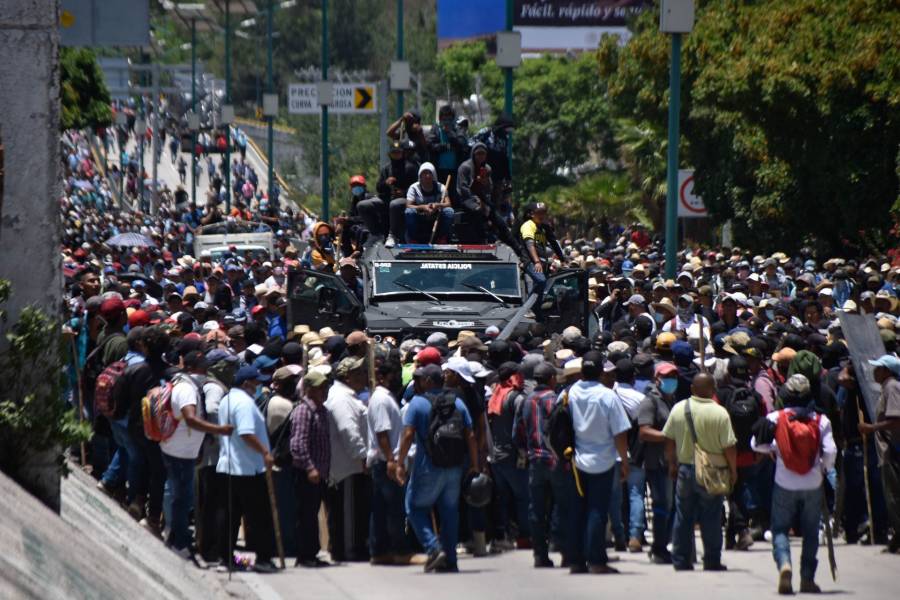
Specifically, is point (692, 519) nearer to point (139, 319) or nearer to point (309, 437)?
point (309, 437)

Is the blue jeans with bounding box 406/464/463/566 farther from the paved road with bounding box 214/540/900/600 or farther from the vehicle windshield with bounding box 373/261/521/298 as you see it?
the vehicle windshield with bounding box 373/261/521/298

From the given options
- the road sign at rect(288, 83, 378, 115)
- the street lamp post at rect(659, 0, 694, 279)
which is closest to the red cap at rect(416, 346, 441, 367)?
the street lamp post at rect(659, 0, 694, 279)

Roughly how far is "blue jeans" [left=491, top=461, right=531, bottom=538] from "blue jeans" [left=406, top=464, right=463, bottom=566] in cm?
92

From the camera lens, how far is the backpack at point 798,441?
12.0m

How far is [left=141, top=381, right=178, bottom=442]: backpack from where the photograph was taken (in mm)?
12703

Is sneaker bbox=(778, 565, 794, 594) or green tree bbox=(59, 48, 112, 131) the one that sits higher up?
green tree bbox=(59, 48, 112, 131)

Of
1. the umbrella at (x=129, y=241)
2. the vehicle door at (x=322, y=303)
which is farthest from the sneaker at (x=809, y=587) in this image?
the umbrella at (x=129, y=241)

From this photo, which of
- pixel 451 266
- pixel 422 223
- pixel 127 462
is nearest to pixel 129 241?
pixel 422 223

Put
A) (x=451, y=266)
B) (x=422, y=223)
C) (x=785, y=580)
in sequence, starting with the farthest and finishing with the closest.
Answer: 1. (x=422, y=223)
2. (x=451, y=266)
3. (x=785, y=580)

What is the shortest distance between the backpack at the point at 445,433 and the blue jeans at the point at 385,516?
0.62m

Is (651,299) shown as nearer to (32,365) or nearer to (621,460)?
(621,460)

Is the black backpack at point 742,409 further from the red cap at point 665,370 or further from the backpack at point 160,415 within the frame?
the backpack at point 160,415

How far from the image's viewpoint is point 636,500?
1393 centimetres

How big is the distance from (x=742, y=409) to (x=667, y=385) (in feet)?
2.03
